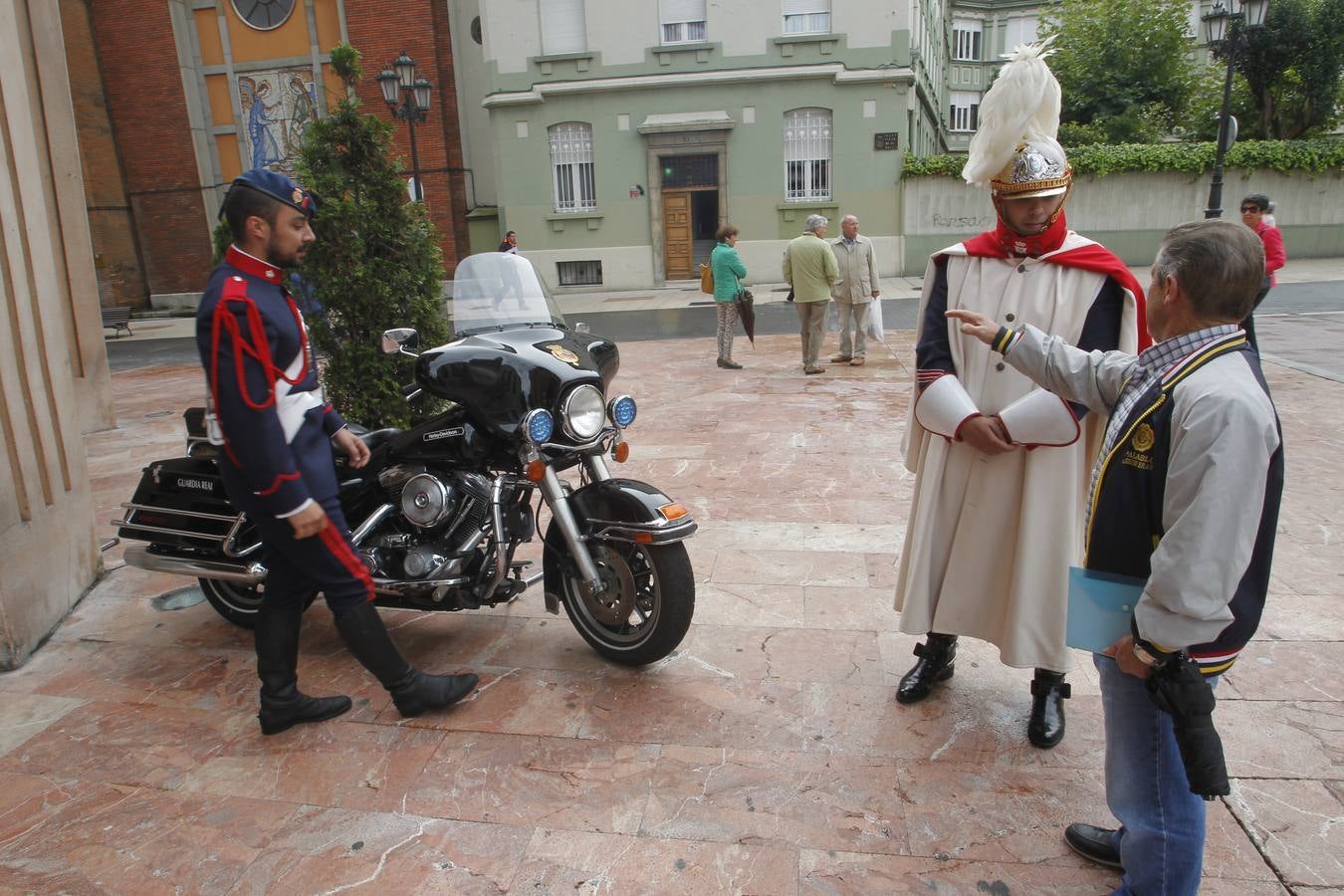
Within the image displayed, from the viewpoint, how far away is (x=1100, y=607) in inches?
83.2

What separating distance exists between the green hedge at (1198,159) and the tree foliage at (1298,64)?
154 inches

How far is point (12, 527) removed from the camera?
3771 millimetres

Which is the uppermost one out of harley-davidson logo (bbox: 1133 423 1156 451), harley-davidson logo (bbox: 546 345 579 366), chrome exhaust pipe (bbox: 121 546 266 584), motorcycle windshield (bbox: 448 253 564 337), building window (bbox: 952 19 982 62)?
building window (bbox: 952 19 982 62)

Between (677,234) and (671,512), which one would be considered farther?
(677,234)

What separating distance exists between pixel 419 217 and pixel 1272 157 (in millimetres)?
24148

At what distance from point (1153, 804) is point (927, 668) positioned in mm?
1223

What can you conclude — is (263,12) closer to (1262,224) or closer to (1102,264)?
(1262,224)

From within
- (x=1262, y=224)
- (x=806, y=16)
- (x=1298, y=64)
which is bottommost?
(x=1262, y=224)

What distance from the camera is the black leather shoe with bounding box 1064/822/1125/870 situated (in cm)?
243

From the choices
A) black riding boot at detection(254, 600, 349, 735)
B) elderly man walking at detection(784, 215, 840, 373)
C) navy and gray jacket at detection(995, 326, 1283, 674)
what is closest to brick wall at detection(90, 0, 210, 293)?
elderly man walking at detection(784, 215, 840, 373)

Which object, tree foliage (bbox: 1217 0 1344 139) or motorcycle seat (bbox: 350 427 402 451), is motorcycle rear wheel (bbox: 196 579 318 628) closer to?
motorcycle seat (bbox: 350 427 402 451)

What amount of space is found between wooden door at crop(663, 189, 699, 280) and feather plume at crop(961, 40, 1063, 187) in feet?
69.8

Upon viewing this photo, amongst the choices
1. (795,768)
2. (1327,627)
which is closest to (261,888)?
(795,768)

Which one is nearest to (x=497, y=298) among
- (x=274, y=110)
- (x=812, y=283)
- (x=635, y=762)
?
(x=635, y=762)
